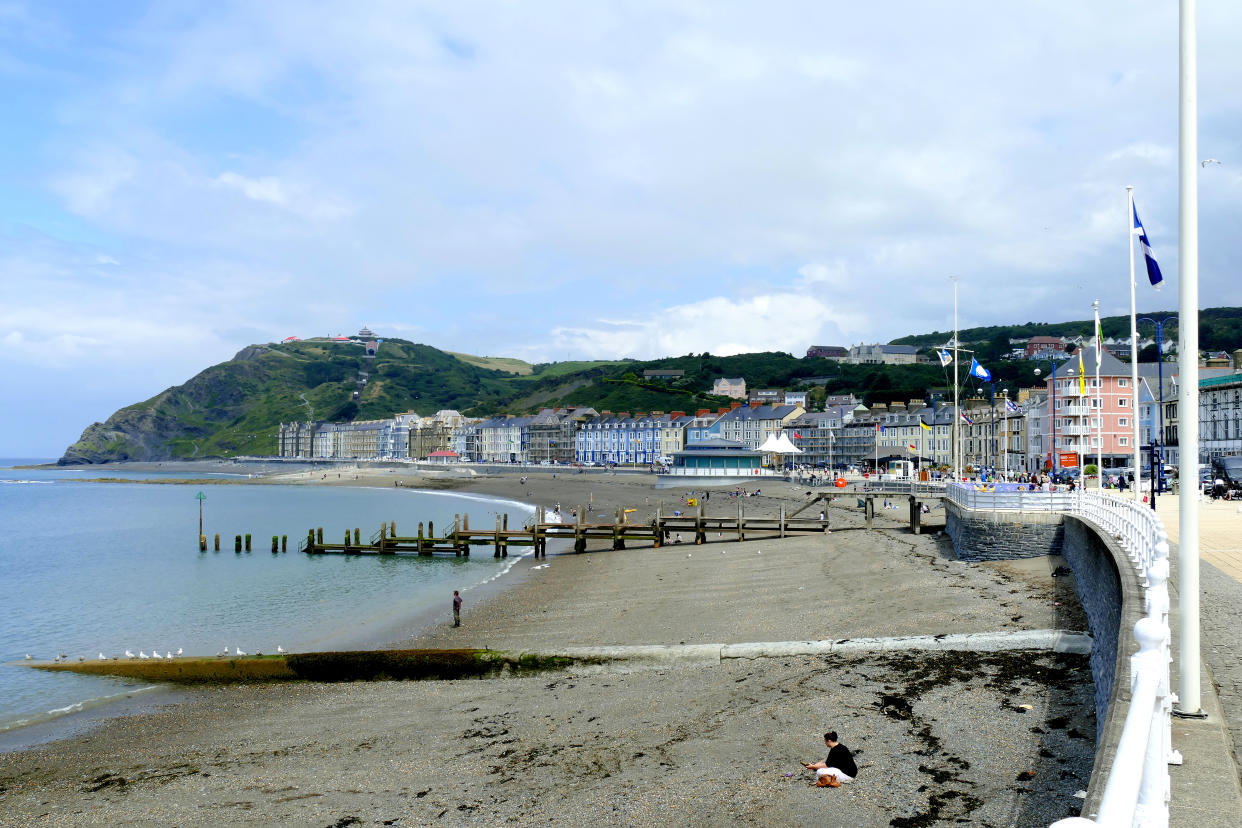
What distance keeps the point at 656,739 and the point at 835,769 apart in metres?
3.32

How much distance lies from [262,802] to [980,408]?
351 ft

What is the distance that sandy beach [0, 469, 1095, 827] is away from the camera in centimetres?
973

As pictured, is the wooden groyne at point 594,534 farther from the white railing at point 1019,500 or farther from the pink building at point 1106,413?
the pink building at point 1106,413

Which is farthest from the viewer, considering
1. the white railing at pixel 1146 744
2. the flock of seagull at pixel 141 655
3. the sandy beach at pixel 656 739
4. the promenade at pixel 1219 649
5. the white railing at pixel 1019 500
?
the white railing at pixel 1019 500

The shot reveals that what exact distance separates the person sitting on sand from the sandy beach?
5.7 inches

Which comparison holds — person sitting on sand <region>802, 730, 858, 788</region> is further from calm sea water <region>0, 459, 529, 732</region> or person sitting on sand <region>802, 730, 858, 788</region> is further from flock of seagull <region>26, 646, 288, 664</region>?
calm sea water <region>0, 459, 529, 732</region>

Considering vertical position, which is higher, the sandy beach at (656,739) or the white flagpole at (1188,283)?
the white flagpole at (1188,283)

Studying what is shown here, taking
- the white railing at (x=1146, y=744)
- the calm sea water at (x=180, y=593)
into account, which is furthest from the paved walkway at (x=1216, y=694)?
the calm sea water at (x=180, y=593)

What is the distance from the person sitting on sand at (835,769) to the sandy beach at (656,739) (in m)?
0.15

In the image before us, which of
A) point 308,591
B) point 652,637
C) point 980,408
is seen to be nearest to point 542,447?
point 980,408

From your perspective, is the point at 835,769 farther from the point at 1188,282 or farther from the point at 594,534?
the point at 594,534

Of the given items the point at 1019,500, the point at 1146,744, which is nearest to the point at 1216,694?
the point at 1146,744

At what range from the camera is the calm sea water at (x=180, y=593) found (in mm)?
22656

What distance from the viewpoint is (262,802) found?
1192cm
